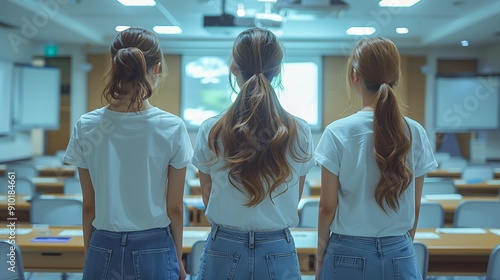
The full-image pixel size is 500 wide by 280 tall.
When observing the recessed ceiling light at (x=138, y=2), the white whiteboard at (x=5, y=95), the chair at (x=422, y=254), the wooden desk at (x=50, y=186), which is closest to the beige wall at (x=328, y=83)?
the white whiteboard at (x=5, y=95)

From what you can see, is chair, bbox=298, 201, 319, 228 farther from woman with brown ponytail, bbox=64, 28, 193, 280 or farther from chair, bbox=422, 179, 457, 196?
Result: woman with brown ponytail, bbox=64, 28, 193, 280

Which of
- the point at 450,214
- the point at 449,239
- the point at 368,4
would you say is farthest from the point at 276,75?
the point at 368,4

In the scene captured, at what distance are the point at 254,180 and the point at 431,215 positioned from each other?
2.51 metres

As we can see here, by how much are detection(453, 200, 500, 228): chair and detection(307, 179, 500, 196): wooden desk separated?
6.12ft

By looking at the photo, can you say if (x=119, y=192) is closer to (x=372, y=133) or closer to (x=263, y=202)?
(x=263, y=202)

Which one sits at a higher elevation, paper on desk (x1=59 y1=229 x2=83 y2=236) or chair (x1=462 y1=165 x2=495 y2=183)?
chair (x1=462 y1=165 x2=495 y2=183)

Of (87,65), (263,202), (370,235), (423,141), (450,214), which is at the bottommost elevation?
(450,214)

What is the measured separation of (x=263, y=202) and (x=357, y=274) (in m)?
0.43

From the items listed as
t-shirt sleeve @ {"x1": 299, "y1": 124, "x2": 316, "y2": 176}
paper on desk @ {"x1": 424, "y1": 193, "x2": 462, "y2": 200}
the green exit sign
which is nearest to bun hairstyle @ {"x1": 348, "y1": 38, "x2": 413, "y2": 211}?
t-shirt sleeve @ {"x1": 299, "y1": 124, "x2": 316, "y2": 176}

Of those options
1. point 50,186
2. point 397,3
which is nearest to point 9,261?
point 50,186

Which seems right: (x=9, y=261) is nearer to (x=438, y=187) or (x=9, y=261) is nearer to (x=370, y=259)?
(x=370, y=259)

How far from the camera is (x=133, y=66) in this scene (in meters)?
1.72

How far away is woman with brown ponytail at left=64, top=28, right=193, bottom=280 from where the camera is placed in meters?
1.69

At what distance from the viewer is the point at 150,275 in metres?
1.68
